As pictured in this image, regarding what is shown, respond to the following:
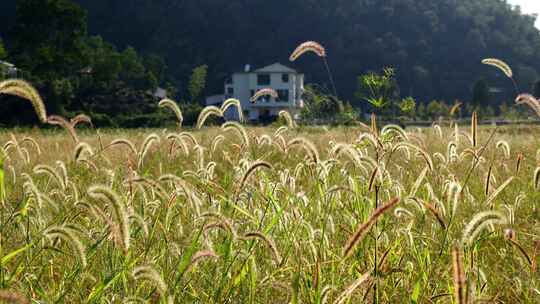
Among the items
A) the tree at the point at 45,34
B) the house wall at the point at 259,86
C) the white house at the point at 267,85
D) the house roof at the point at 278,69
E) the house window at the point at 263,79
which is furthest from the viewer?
the house window at the point at 263,79

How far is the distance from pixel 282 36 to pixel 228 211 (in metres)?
108

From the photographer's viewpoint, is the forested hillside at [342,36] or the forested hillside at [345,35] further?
the forested hillside at [345,35]

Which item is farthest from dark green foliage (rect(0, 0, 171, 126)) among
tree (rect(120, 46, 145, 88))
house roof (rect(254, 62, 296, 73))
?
house roof (rect(254, 62, 296, 73))

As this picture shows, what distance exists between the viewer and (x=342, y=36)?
102m

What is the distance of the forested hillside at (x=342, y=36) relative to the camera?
96.7m

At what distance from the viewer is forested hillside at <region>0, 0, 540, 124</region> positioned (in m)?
96.7

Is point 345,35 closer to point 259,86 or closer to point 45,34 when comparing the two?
point 259,86

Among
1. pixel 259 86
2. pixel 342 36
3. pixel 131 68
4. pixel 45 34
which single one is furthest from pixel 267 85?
pixel 45 34

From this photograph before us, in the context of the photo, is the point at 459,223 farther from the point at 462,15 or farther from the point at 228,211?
the point at 462,15

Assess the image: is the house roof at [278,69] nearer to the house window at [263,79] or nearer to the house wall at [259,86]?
the house wall at [259,86]

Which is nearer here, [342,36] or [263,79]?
[263,79]

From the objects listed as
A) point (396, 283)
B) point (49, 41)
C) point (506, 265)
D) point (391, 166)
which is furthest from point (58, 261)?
point (49, 41)

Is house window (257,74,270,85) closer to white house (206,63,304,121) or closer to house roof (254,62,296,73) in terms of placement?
white house (206,63,304,121)

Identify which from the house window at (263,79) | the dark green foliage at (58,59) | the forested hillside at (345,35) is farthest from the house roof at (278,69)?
the dark green foliage at (58,59)
